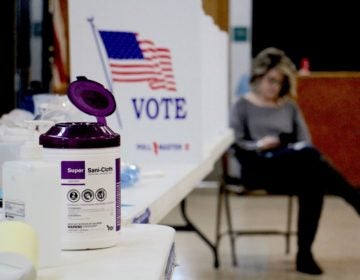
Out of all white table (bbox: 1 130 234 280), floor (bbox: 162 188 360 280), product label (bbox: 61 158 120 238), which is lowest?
floor (bbox: 162 188 360 280)

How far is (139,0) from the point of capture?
6.42ft

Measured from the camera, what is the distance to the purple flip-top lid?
0.96 metres

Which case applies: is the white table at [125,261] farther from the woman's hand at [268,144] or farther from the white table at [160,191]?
the woman's hand at [268,144]

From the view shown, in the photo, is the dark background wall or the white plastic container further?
the dark background wall

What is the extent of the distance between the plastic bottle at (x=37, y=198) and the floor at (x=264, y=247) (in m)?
1.92

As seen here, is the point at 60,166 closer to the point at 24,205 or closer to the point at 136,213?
the point at 24,205

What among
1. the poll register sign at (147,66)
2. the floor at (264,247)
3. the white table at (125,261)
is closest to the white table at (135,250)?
the white table at (125,261)

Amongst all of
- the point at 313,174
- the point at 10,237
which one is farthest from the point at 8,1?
the point at 313,174

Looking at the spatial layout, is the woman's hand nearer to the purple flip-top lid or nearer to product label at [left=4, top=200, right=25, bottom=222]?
the purple flip-top lid

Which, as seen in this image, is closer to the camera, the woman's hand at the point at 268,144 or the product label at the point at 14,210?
the product label at the point at 14,210

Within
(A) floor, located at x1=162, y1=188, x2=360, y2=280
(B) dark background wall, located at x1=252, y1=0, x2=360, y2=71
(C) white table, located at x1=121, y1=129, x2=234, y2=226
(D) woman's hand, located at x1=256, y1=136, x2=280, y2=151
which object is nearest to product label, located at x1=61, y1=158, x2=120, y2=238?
(C) white table, located at x1=121, y1=129, x2=234, y2=226

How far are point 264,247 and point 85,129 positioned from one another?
355 centimetres

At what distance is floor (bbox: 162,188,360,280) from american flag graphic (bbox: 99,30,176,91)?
96 cm

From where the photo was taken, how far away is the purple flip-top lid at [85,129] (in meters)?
0.96
